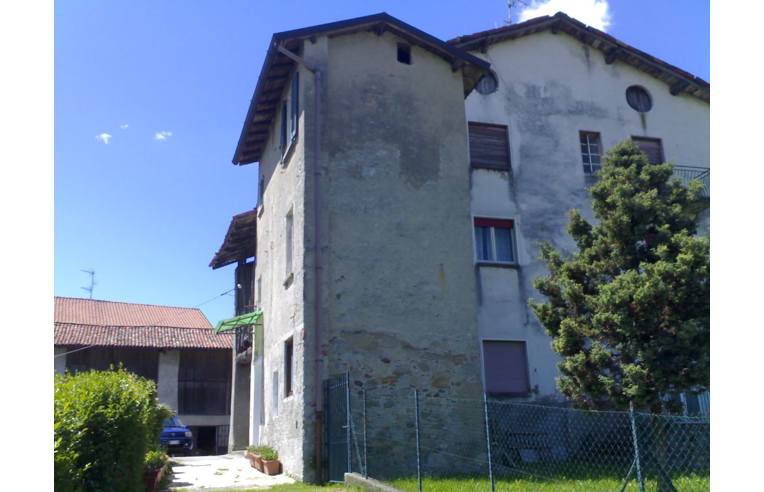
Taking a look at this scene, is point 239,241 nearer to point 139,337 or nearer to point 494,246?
point 139,337

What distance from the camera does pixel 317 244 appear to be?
13852 mm

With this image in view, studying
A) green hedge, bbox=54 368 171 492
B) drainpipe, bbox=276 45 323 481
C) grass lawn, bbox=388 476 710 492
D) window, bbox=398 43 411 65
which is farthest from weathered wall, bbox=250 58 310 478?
green hedge, bbox=54 368 171 492

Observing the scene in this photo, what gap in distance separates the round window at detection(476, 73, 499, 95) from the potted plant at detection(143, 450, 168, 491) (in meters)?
11.7

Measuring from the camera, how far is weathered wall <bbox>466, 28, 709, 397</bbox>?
51.9ft

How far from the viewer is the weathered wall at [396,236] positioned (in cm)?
1358

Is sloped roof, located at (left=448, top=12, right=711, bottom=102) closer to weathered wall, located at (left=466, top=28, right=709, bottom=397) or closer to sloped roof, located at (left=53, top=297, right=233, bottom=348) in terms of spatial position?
weathered wall, located at (left=466, top=28, right=709, bottom=397)

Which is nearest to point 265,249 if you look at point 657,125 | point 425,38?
point 425,38

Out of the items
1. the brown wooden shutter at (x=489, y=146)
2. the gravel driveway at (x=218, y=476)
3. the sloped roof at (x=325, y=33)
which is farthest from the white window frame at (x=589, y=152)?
the gravel driveway at (x=218, y=476)

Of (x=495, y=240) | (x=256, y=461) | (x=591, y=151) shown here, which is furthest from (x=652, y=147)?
(x=256, y=461)

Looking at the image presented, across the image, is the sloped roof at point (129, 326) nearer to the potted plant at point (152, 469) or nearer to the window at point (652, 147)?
the potted plant at point (152, 469)

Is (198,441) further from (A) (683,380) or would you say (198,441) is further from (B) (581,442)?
(A) (683,380)

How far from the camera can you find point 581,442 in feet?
47.9

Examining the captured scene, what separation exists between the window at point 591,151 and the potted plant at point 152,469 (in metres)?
12.4

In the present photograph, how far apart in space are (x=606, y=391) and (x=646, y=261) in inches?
83.5
